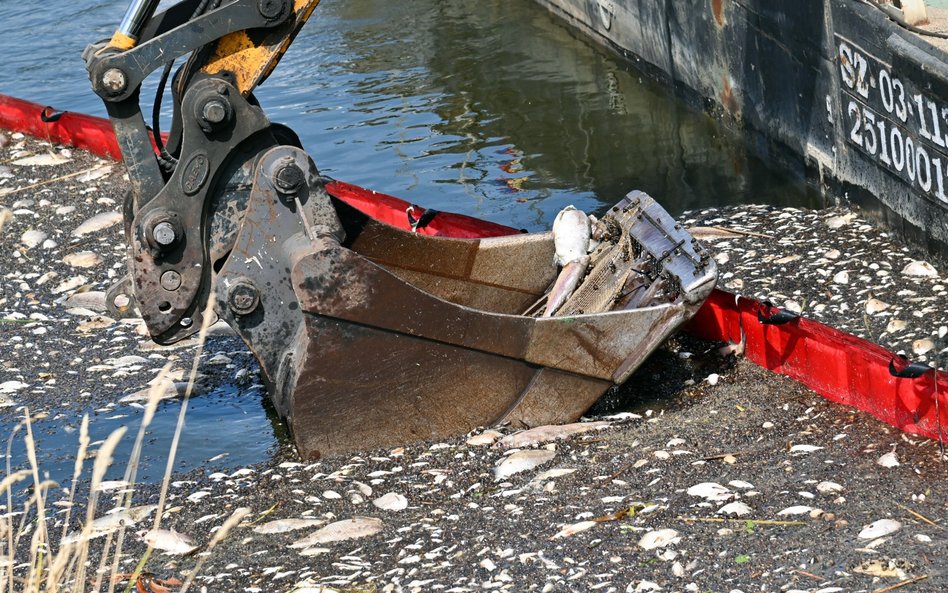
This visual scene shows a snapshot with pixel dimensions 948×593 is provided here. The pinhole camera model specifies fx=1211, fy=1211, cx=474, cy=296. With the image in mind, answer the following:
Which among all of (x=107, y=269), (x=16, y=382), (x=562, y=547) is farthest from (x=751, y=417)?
(x=107, y=269)

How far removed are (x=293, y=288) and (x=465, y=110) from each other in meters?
8.79

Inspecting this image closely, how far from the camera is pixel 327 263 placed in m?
5.40

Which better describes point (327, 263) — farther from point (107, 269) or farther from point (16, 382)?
point (107, 269)

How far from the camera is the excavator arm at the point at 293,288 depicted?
5.52 meters

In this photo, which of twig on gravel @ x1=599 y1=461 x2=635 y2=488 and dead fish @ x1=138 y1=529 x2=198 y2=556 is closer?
dead fish @ x1=138 y1=529 x2=198 y2=556

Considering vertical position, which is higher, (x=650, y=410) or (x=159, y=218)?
(x=159, y=218)

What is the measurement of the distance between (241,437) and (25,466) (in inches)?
42.7

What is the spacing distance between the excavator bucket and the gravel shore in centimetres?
18

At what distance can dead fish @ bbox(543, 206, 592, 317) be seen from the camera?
6.73 metres

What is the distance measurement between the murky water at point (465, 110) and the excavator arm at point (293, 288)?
3.30 ft

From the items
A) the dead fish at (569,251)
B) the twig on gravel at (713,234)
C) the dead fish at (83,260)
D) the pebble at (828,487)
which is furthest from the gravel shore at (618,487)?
the dead fish at (83,260)

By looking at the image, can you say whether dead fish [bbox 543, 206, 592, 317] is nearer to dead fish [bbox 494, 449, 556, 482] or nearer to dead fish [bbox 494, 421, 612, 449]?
dead fish [bbox 494, 421, 612, 449]

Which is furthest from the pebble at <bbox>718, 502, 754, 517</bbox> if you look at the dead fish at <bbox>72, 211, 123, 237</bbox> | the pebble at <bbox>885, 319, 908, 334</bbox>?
the dead fish at <bbox>72, 211, 123, 237</bbox>

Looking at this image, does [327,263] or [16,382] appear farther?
[16,382]
